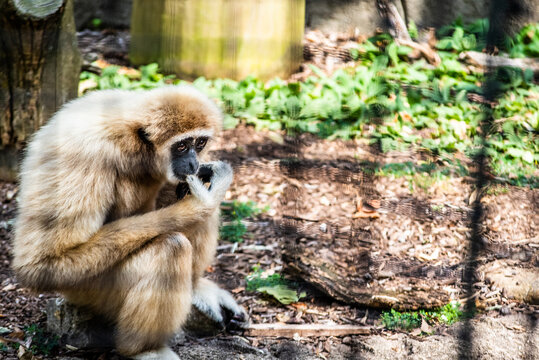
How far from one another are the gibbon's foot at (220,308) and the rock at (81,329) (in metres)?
0.51

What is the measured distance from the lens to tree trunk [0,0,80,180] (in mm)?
3895

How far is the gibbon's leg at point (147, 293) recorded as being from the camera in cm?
279

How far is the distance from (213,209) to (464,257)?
5.98ft

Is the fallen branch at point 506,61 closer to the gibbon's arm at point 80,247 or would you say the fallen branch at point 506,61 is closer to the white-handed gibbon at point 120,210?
the white-handed gibbon at point 120,210

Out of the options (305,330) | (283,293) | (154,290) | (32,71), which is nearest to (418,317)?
(305,330)

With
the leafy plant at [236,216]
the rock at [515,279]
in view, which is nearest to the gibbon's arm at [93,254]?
the leafy plant at [236,216]

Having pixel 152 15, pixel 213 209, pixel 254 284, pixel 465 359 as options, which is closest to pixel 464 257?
pixel 465 359

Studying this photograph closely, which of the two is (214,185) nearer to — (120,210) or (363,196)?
(120,210)

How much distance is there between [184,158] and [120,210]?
0.41 metres

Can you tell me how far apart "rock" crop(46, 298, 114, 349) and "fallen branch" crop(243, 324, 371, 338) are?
A: 2.53ft

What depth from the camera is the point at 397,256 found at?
13.0 ft

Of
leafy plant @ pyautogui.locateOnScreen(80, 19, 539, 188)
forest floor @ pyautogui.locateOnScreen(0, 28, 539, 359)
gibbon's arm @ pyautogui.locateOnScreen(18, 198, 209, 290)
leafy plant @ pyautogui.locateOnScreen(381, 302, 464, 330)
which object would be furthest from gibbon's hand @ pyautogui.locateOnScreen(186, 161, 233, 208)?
leafy plant @ pyautogui.locateOnScreen(80, 19, 539, 188)

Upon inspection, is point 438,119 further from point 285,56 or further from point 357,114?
point 285,56

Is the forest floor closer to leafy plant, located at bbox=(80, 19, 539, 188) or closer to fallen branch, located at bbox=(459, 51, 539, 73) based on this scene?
leafy plant, located at bbox=(80, 19, 539, 188)
